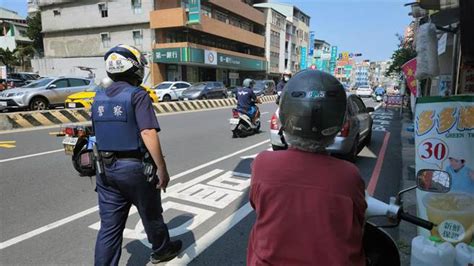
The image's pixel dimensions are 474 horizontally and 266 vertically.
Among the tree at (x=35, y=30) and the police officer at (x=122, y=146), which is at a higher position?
the tree at (x=35, y=30)

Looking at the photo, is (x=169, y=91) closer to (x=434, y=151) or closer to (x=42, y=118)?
(x=42, y=118)

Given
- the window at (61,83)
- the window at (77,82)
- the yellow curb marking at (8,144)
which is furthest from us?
the window at (77,82)

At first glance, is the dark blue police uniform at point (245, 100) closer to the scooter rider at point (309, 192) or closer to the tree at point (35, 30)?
the scooter rider at point (309, 192)

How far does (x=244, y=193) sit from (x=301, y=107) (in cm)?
398

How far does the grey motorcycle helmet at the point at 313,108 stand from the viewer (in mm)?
1452

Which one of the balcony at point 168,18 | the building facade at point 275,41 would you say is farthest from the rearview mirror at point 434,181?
the building facade at point 275,41

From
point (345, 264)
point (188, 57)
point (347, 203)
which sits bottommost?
point (345, 264)

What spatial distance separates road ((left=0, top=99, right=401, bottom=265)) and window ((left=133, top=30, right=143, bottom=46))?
1075 inches

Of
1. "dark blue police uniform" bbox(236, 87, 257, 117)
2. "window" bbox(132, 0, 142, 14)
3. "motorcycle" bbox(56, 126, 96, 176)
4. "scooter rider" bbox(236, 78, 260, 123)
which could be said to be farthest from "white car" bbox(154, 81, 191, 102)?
"motorcycle" bbox(56, 126, 96, 176)

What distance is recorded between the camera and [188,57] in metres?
32.4

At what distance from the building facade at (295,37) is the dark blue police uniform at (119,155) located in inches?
2431

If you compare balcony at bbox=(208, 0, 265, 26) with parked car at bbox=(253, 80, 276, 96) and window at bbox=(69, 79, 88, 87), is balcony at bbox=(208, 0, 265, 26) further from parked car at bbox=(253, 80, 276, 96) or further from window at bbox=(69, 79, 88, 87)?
window at bbox=(69, 79, 88, 87)

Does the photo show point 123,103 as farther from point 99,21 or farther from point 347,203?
point 99,21

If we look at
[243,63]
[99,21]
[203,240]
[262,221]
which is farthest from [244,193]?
[243,63]
